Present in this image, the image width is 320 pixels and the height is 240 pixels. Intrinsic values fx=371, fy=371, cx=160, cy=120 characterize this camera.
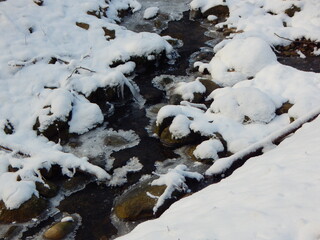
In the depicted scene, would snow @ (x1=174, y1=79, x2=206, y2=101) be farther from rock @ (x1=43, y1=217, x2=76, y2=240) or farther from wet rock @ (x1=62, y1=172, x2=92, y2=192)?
rock @ (x1=43, y1=217, x2=76, y2=240)

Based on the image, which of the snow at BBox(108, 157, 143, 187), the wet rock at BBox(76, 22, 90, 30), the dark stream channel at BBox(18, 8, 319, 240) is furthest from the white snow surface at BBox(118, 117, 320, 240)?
the wet rock at BBox(76, 22, 90, 30)

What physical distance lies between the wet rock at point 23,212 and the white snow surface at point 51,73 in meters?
0.11

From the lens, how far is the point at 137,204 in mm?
6676

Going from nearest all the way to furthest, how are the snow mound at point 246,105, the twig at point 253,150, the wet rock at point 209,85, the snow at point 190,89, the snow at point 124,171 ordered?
the twig at point 253,150 < the snow at point 124,171 < the snow mound at point 246,105 < the snow at point 190,89 < the wet rock at point 209,85

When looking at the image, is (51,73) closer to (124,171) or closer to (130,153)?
(130,153)

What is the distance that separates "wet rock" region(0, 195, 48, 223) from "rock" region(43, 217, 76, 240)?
57 cm

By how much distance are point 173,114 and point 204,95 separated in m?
1.61

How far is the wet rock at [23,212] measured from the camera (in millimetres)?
6801

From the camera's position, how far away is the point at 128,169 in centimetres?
794

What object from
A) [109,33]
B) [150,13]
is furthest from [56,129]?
[150,13]

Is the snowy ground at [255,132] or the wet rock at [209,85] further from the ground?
the snowy ground at [255,132]

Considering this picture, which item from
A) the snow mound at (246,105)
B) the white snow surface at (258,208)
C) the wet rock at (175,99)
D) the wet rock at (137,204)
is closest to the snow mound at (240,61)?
the wet rock at (175,99)

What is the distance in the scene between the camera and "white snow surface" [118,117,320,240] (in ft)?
12.1

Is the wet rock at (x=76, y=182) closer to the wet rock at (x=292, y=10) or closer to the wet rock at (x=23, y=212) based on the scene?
the wet rock at (x=23, y=212)
